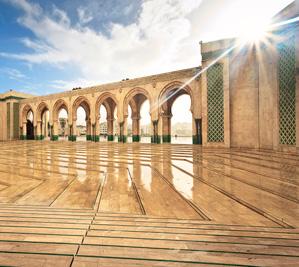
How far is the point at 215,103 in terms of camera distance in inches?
446

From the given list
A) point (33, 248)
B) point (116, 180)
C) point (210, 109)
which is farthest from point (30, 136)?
point (33, 248)

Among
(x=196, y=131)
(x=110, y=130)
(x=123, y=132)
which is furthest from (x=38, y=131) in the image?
(x=196, y=131)

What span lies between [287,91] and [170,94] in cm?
904

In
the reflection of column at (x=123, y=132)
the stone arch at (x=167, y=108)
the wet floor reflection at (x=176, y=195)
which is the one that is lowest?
the wet floor reflection at (x=176, y=195)

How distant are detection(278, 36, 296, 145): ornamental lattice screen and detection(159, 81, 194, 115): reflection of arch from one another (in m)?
5.53

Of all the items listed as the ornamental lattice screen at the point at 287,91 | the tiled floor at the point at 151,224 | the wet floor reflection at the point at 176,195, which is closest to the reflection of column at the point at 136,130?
the ornamental lattice screen at the point at 287,91

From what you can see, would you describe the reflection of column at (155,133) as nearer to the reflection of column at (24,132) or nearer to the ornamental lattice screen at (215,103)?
the ornamental lattice screen at (215,103)

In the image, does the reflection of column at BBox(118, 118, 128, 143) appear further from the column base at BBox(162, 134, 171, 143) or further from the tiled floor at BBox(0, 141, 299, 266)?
the tiled floor at BBox(0, 141, 299, 266)

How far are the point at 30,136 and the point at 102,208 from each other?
27.8 m

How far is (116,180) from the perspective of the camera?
3547mm

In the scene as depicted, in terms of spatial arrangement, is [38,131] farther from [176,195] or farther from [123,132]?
[176,195]

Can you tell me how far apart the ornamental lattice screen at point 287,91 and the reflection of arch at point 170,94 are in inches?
218

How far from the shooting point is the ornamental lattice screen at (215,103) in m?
11.1

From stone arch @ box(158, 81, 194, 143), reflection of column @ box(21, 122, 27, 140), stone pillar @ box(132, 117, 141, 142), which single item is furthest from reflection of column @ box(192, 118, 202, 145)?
reflection of column @ box(21, 122, 27, 140)
